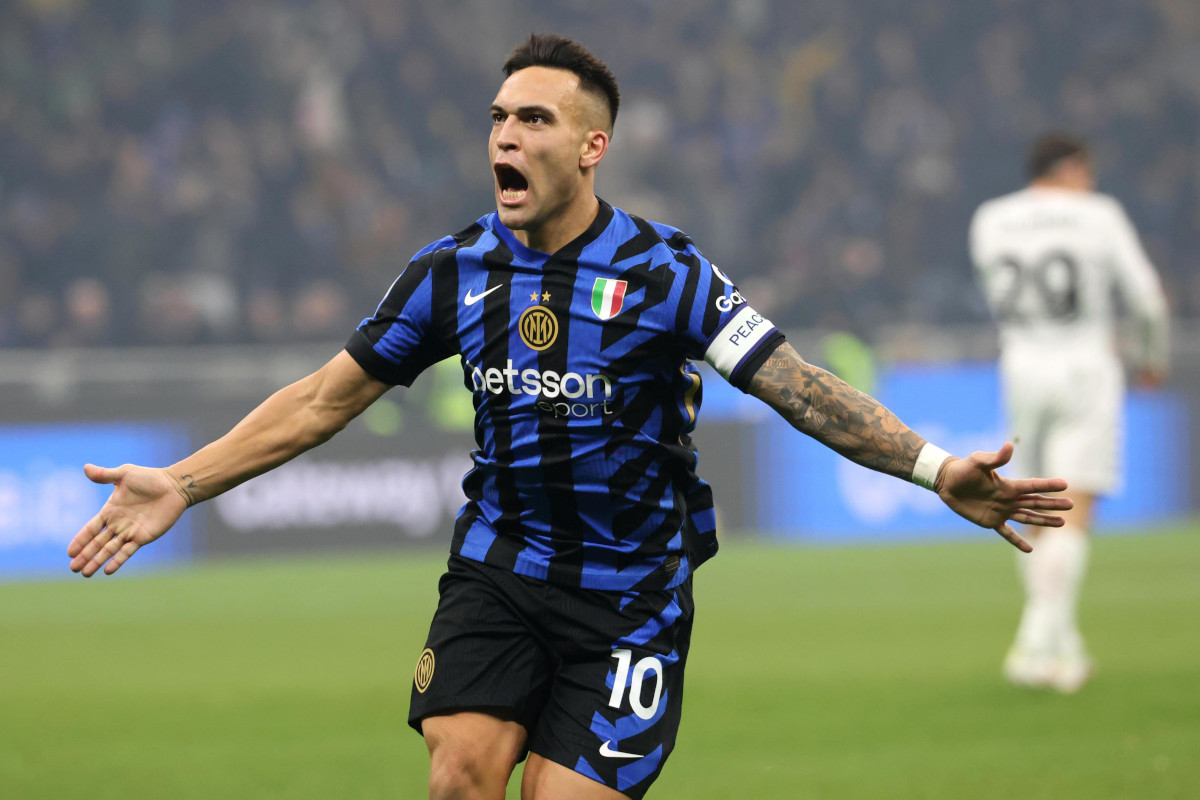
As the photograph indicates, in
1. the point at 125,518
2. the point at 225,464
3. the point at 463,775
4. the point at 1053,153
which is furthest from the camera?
the point at 1053,153

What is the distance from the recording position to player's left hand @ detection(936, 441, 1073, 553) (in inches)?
118

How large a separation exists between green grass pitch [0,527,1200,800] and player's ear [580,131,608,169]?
231 cm

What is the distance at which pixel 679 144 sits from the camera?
58.1ft

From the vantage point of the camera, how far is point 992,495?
306cm

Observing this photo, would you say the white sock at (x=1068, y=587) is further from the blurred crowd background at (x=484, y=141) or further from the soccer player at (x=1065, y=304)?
the blurred crowd background at (x=484, y=141)

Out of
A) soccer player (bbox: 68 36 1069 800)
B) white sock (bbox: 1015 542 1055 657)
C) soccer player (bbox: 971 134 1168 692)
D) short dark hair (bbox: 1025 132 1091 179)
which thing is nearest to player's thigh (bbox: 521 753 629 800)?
soccer player (bbox: 68 36 1069 800)

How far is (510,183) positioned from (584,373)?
449mm

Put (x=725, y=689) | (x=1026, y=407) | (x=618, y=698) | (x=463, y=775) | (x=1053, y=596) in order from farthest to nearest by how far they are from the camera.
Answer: (x=1026, y=407) < (x=725, y=689) < (x=1053, y=596) < (x=618, y=698) < (x=463, y=775)

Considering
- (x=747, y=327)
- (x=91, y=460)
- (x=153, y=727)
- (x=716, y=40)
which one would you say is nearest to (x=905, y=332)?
(x=716, y=40)

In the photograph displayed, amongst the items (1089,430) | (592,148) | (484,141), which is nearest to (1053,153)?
(1089,430)

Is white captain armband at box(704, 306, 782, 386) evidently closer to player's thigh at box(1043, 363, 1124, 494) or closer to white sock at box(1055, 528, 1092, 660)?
white sock at box(1055, 528, 1092, 660)

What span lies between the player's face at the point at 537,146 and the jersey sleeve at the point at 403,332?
0.87 ft

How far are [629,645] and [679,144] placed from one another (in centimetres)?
1496

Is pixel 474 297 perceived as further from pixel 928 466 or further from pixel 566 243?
pixel 928 466
